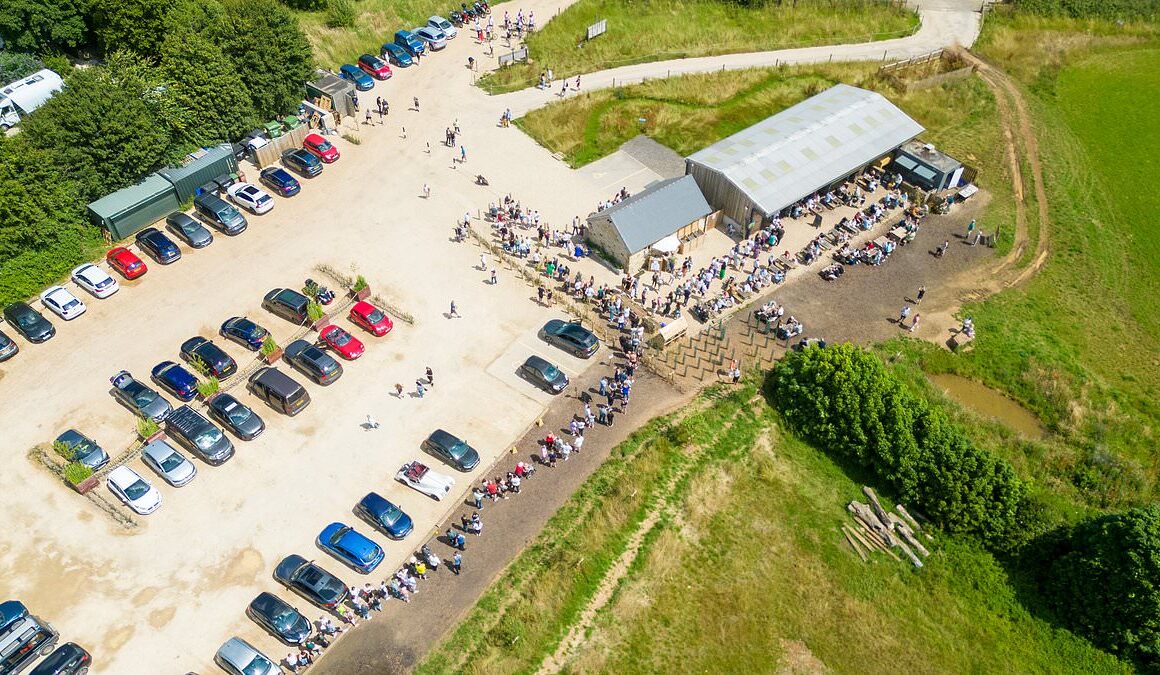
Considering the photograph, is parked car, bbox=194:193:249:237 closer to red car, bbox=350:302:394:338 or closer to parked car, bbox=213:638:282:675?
red car, bbox=350:302:394:338

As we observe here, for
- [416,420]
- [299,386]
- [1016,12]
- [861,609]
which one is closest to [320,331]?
[299,386]

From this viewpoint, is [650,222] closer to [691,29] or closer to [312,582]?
[312,582]

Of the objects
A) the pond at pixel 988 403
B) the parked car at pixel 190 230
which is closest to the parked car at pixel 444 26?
the parked car at pixel 190 230

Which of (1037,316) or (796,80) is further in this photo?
(796,80)

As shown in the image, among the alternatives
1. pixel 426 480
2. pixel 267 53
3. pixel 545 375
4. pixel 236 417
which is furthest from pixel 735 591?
pixel 267 53

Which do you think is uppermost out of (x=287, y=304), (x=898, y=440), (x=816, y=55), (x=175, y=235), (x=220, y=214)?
(x=220, y=214)

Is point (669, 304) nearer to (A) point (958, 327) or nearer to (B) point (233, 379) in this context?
(A) point (958, 327)

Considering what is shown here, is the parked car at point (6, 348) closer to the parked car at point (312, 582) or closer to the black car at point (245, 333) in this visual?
the black car at point (245, 333)
